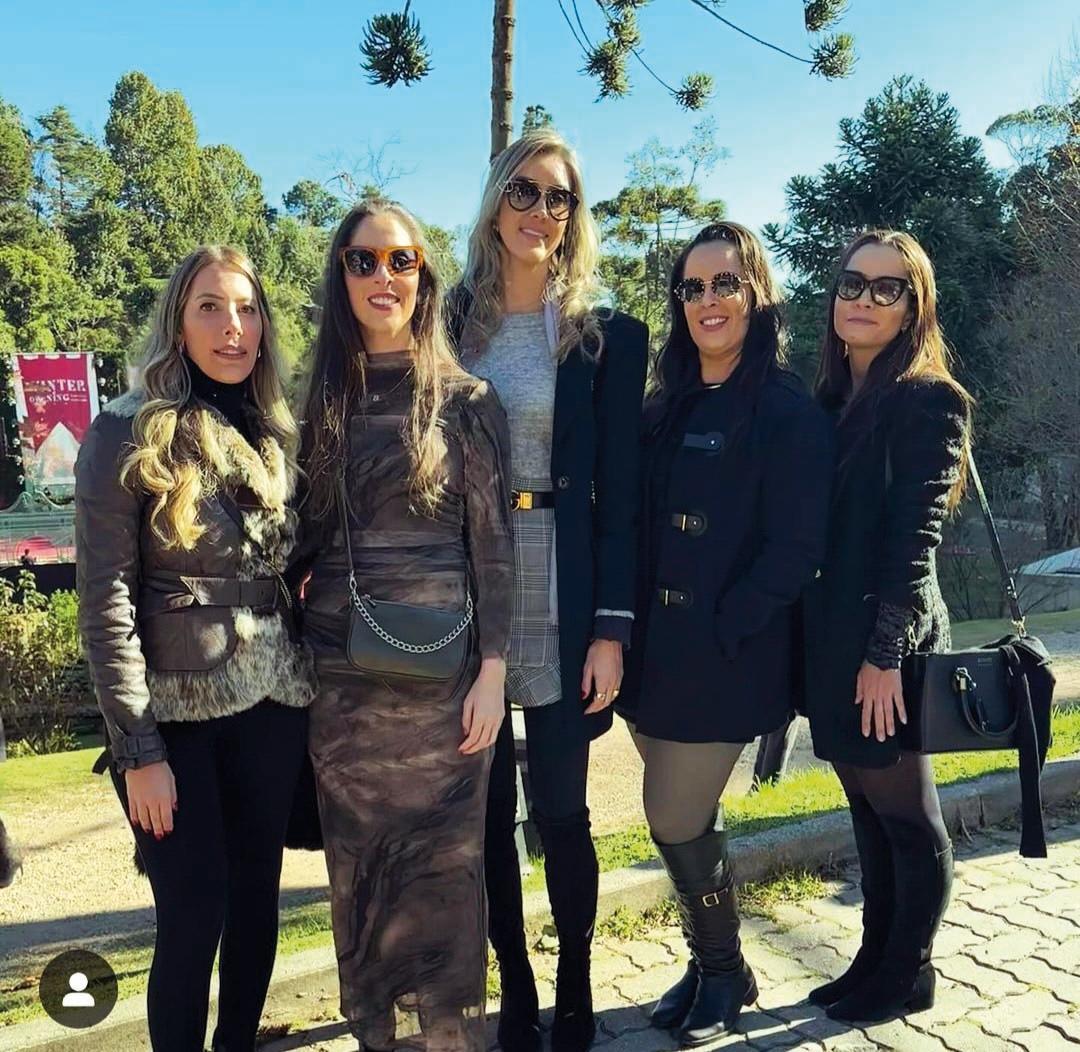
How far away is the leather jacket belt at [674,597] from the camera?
104 inches

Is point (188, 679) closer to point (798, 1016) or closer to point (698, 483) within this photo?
point (698, 483)

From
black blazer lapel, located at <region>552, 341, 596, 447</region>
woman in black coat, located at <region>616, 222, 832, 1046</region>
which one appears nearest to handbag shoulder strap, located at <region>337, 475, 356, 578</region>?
black blazer lapel, located at <region>552, 341, 596, 447</region>

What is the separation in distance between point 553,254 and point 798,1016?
231 cm

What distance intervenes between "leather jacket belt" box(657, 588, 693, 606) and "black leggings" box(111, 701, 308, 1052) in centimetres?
98

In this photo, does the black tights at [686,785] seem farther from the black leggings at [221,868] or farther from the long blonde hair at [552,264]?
the long blonde hair at [552,264]

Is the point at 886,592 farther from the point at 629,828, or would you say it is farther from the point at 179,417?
the point at 629,828

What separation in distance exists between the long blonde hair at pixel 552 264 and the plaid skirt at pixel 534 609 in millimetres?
444

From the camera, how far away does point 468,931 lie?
2.46m

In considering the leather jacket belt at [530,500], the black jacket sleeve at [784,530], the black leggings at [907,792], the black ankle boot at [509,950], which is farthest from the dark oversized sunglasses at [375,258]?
the black leggings at [907,792]

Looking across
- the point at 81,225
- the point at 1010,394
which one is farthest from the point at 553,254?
the point at 81,225

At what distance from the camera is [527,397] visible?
2609 millimetres

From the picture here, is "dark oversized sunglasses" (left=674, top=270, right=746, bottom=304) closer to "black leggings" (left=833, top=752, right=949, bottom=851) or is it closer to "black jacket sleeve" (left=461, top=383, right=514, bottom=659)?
"black jacket sleeve" (left=461, top=383, right=514, bottom=659)

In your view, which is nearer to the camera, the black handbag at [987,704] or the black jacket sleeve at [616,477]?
the black jacket sleeve at [616,477]

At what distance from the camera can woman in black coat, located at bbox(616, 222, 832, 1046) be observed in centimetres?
261
